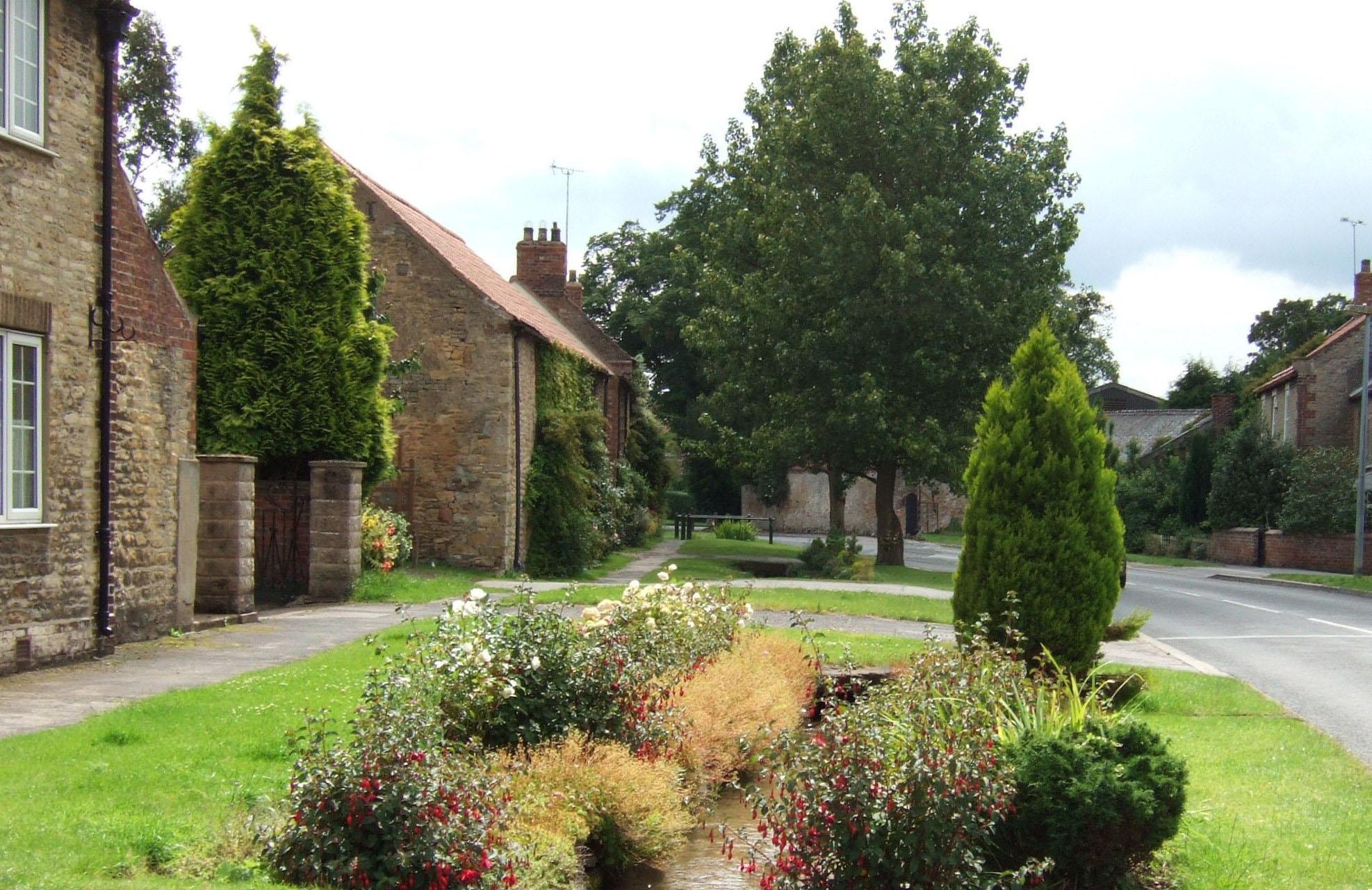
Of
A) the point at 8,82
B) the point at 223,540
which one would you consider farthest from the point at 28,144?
the point at 223,540

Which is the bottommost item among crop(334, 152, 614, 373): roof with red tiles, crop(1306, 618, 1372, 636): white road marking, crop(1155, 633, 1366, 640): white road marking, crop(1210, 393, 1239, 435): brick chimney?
crop(1306, 618, 1372, 636): white road marking

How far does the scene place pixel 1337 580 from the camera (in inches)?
1275

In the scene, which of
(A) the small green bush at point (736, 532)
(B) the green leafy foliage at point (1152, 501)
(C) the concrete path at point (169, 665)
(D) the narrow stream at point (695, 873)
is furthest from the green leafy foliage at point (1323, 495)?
(D) the narrow stream at point (695, 873)

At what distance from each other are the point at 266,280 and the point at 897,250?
15.4 m

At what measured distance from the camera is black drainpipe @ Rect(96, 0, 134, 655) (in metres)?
12.6

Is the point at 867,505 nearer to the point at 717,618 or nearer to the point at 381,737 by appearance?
the point at 717,618

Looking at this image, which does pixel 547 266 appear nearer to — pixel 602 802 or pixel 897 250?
pixel 897 250

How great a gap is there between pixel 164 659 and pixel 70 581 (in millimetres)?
1175

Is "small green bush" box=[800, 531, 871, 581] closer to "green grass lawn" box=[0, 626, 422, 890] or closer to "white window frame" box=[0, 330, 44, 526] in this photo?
"white window frame" box=[0, 330, 44, 526]

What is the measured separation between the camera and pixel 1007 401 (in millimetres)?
11430

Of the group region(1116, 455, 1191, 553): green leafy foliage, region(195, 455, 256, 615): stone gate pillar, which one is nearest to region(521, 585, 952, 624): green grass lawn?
region(195, 455, 256, 615): stone gate pillar

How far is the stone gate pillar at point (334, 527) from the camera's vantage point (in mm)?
18641

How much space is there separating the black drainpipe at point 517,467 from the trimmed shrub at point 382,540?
3119 millimetres

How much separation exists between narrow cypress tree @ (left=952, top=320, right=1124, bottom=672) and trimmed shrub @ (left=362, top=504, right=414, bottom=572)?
12106 mm
